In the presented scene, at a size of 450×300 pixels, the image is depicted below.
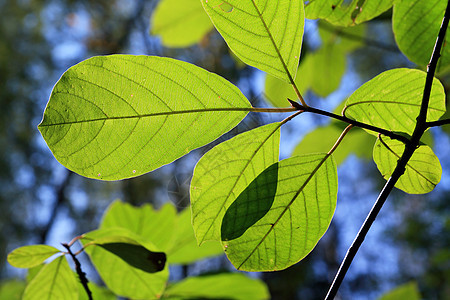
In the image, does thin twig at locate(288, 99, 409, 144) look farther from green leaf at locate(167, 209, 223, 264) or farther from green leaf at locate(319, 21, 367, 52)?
green leaf at locate(319, 21, 367, 52)

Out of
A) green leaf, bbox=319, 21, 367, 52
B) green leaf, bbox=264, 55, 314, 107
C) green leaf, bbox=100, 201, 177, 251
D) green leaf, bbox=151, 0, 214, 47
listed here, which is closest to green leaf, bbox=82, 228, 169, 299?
green leaf, bbox=100, 201, 177, 251

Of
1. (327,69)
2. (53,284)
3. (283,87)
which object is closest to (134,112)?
(53,284)

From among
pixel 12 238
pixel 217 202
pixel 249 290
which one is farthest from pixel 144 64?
pixel 12 238

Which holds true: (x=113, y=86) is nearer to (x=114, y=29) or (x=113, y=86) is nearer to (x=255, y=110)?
(x=255, y=110)

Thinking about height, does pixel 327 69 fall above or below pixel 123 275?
above

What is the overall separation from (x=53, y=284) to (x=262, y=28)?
44 cm

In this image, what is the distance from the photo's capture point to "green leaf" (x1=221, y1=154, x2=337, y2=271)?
1.24 ft

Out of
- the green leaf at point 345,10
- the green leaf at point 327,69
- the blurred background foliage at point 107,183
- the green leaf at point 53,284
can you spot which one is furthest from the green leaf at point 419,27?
the blurred background foliage at point 107,183

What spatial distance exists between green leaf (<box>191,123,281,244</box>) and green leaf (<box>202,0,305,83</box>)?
0.07m

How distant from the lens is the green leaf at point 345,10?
0.45 metres

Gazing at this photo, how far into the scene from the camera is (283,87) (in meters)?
0.76

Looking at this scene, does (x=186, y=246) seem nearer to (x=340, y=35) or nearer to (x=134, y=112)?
(x=134, y=112)

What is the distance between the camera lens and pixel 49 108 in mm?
348

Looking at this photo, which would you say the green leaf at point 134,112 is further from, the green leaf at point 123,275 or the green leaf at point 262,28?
the green leaf at point 123,275
